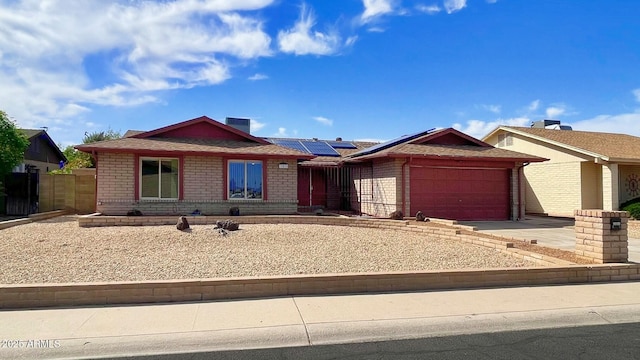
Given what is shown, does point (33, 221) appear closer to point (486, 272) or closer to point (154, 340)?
point (154, 340)

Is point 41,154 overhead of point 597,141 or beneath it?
overhead

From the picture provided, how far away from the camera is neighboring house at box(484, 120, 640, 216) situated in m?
19.8

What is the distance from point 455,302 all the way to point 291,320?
8.27 ft

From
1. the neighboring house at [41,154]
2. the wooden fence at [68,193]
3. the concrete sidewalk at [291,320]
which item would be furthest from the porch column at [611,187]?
the neighboring house at [41,154]

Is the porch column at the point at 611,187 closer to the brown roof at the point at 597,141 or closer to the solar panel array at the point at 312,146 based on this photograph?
the brown roof at the point at 597,141

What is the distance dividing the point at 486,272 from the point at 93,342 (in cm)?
591

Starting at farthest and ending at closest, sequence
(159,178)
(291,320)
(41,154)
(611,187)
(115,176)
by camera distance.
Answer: (41,154) → (611,187) → (159,178) → (115,176) → (291,320)

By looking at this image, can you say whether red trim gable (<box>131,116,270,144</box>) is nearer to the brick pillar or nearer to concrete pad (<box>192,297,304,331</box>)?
concrete pad (<box>192,297,304,331</box>)

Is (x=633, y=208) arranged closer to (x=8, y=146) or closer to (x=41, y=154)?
(x=8, y=146)

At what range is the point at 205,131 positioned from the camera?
17.6 meters

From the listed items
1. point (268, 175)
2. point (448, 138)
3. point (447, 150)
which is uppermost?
point (448, 138)

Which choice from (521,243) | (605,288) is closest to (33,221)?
(521,243)

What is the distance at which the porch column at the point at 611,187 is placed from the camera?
63.9ft

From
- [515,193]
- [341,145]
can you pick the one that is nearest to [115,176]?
[341,145]
